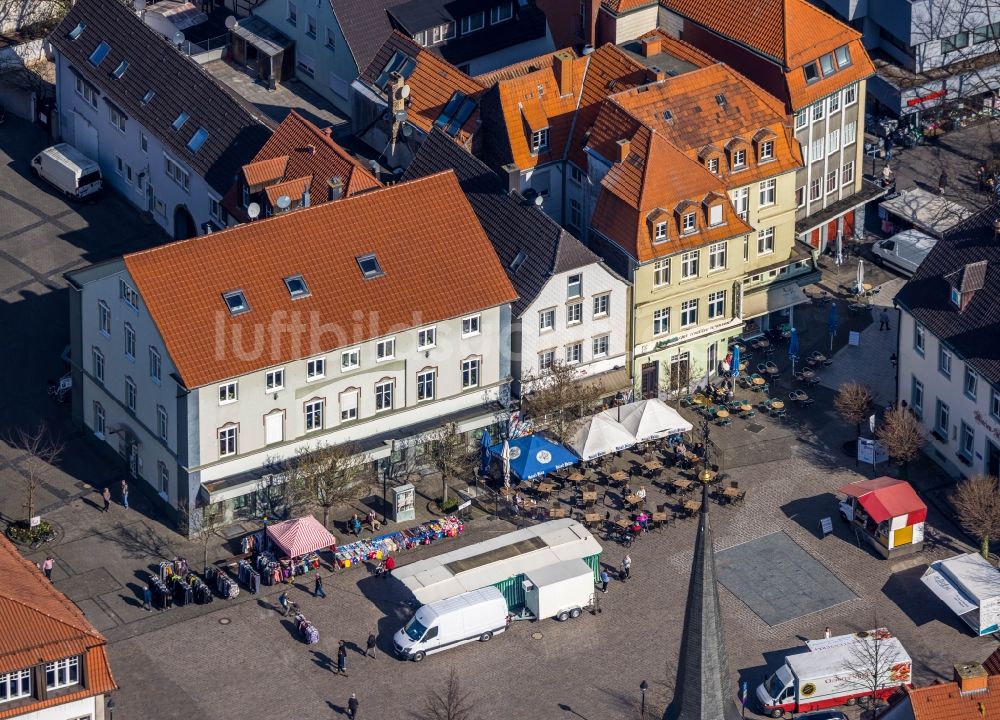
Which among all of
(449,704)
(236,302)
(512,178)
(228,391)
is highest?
(512,178)

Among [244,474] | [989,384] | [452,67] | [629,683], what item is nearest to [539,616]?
[629,683]

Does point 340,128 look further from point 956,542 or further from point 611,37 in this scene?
point 956,542

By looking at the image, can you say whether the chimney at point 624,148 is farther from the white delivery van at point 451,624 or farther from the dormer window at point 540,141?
the white delivery van at point 451,624

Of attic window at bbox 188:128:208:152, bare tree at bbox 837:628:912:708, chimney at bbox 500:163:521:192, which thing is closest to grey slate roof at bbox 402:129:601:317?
chimney at bbox 500:163:521:192

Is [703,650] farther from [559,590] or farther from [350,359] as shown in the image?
[350,359]

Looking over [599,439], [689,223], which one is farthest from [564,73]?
[599,439]

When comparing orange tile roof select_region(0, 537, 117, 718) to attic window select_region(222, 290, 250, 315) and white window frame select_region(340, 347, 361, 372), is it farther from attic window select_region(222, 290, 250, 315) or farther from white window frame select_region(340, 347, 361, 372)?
white window frame select_region(340, 347, 361, 372)

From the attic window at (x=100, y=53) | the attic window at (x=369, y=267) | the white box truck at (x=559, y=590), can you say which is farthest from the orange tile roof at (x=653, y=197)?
the attic window at (x=100, y=53)
